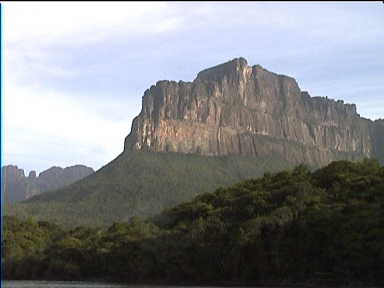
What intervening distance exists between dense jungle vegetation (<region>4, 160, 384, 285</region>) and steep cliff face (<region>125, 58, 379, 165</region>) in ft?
278

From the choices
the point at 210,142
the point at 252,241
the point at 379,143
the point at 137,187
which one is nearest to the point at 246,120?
the point at 210,142

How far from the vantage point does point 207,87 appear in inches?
6934

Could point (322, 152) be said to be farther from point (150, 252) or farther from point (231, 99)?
point (150, 252)

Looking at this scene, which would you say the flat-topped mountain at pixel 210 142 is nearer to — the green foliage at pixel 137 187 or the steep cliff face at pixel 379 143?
the steep cliff face at pixel 379 143

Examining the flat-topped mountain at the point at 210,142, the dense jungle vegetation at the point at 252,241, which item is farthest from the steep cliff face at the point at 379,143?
the dense jungle vegetation at the point at 252,241

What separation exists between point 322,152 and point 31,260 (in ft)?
397

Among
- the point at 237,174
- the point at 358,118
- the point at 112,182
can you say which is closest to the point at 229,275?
the point at 112,182

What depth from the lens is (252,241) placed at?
52812mm

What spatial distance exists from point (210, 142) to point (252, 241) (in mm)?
107399

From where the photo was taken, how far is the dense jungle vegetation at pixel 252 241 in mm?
50469

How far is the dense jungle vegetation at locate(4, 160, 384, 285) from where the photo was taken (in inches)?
1987

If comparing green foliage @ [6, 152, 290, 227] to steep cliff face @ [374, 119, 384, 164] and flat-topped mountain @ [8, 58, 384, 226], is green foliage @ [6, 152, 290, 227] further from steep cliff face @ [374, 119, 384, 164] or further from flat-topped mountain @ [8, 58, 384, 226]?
steep cliff face @ [374, 119, 384, 164]

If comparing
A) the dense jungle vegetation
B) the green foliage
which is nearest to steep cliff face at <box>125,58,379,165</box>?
the green foliage

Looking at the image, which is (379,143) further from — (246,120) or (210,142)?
(210,142)
